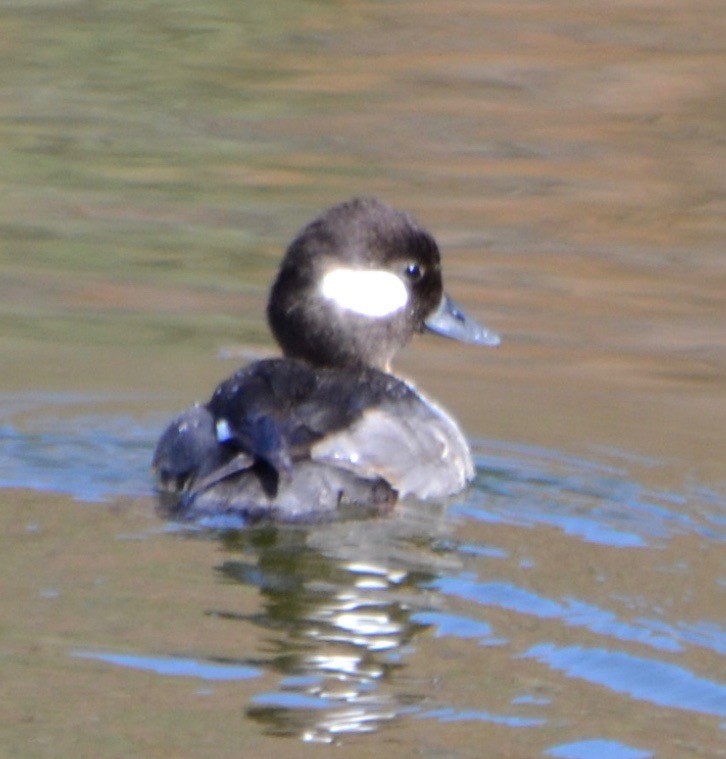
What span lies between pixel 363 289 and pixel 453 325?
75cm

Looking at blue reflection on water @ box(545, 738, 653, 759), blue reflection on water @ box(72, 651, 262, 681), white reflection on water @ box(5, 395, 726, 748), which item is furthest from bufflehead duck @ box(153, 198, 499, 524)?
blue reflection on water @ box(545, 738, 653, 759)

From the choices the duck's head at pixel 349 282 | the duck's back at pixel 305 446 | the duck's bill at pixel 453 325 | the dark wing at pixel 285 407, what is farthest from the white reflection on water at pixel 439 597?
the duck's head at pixel 349 282

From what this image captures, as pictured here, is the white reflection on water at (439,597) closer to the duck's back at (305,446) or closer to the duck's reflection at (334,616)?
the duck's reflection at (334,616)

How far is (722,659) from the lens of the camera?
5.68 m

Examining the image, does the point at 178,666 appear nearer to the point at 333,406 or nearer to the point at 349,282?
the point at 333,406

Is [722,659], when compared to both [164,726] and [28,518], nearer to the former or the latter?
[164,726]

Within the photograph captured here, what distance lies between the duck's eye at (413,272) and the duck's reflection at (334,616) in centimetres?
141

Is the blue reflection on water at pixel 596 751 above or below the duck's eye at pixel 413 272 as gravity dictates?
below

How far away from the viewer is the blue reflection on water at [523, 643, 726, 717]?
5340mm

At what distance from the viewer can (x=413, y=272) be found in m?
8.02

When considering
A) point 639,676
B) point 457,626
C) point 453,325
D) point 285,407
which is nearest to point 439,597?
point 457,626

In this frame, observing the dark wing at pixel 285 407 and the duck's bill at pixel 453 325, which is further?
the duck's bill at pixel 453 325

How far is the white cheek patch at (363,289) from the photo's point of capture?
7.71 metres

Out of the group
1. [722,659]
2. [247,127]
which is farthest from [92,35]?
[722,659]
